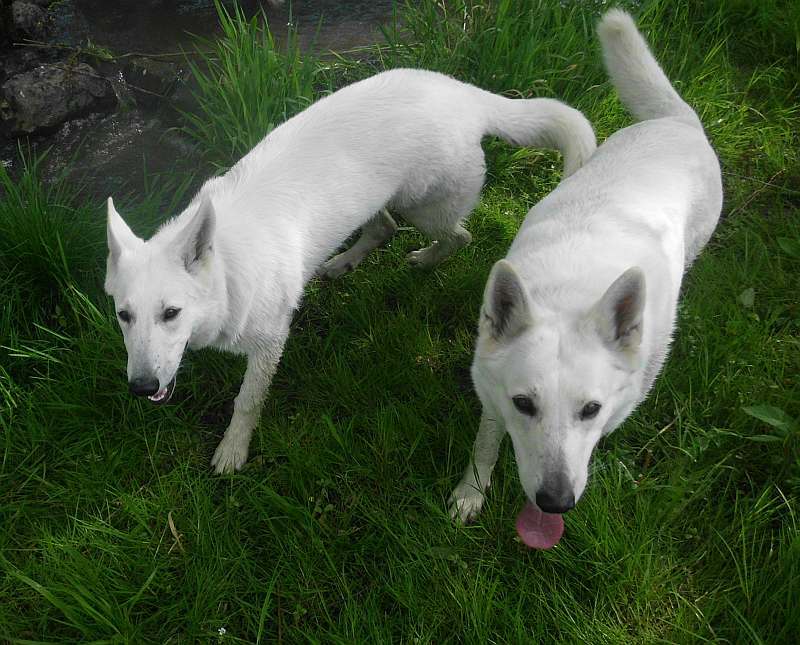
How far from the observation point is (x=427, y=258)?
3322 mm

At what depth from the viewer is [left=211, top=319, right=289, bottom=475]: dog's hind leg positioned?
259 centimetres

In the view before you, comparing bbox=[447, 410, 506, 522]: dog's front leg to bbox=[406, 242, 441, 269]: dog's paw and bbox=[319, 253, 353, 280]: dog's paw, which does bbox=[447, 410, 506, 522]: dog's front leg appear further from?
bbox=[319, 253, 353, 280]: dog's paw

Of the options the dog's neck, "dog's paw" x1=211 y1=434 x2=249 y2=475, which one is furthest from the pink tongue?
the dog's neck

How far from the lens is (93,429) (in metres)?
2.61

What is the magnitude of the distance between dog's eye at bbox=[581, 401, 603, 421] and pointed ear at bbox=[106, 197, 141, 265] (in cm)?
161

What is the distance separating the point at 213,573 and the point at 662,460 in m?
1.74

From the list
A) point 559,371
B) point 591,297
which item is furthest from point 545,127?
point 559,371

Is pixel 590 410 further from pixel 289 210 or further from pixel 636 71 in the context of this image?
pixel 636 71

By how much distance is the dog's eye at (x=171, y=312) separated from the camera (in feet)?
6.87

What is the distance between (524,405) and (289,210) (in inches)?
54.9

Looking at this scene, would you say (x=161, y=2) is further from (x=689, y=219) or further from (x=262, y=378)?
(x=689, y=219)

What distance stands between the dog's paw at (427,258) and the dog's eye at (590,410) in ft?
5.59

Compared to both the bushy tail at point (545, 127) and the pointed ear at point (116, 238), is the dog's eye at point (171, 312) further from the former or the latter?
the bushy tail at point (545, 127)

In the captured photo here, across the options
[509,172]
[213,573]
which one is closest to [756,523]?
[213,573]
